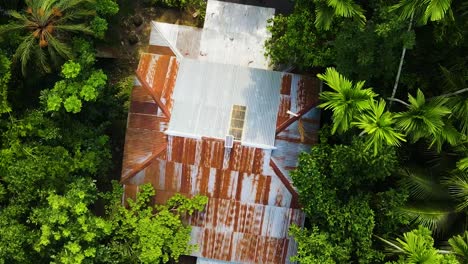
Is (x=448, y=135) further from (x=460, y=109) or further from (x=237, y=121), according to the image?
(x=237, y=121)

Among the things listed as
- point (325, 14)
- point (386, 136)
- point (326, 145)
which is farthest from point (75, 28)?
point (386, 136)

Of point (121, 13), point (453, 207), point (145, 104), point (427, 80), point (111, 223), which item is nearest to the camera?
point (453, 207)

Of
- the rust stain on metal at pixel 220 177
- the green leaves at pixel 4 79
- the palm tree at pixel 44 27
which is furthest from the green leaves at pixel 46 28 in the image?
the rust stain on metal at pixel 220 177

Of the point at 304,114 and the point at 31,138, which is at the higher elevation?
the point at 304,114

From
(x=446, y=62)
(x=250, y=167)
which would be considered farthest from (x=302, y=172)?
(x=446, y=62)

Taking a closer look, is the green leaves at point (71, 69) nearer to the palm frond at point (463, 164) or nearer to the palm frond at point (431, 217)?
the palm frond at point (431, 217)

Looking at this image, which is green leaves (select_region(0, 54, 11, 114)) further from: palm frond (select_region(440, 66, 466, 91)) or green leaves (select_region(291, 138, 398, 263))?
palm frond (select_region(440, 66, 466, 91))

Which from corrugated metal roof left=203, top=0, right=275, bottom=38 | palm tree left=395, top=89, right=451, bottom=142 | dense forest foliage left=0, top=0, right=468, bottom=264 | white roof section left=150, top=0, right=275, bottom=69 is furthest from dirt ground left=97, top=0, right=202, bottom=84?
palm tree left=395, top=89, right=451, bottom=142

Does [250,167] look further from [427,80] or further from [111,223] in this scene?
[427,80]
